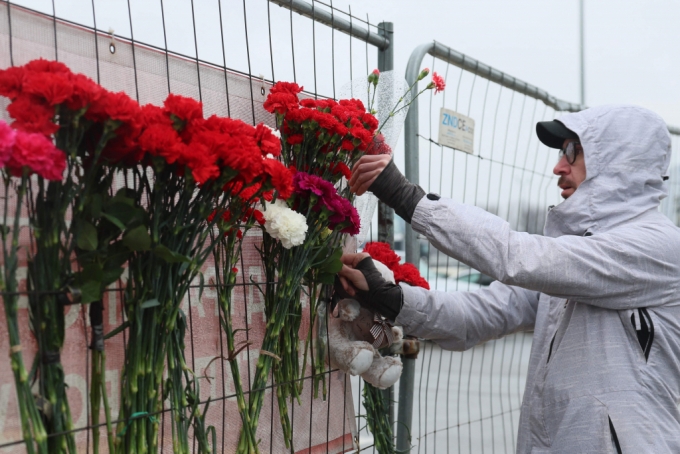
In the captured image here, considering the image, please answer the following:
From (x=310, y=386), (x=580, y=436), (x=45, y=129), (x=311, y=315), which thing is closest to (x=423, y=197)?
(x=311, y=315)

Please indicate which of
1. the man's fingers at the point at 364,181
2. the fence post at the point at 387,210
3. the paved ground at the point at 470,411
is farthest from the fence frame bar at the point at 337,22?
the paved ground at the point at 470,411

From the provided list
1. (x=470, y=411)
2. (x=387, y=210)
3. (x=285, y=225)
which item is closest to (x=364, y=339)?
(x=387, y=210)

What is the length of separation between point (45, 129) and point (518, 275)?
48.0 inches

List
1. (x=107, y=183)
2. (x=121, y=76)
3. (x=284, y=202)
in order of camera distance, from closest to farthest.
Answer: (x=107, y=183) < (x=121, y=76) < (x=284, y=202)

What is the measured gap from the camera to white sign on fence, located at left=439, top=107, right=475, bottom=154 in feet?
8.92

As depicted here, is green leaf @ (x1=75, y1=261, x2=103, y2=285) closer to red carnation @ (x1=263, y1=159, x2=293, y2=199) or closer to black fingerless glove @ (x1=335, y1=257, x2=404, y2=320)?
red carnation @ (x1=263, y1=159, x2=293, y2=199)

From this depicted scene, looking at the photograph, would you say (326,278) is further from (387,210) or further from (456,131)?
(456,131)

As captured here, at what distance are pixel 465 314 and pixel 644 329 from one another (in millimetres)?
579

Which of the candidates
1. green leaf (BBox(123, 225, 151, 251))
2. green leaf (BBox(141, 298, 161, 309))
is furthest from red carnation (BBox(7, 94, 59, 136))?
green leaf (BBox(141, 298, 161, 309))

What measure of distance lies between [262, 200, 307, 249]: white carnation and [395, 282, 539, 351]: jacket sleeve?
1.82 ft

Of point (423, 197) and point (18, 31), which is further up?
point (18, 31)

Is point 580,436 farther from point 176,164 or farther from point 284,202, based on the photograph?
point 176,164

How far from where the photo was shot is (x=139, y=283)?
1.40 meters

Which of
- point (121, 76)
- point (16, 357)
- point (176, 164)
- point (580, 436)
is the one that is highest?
point (121, 76)
